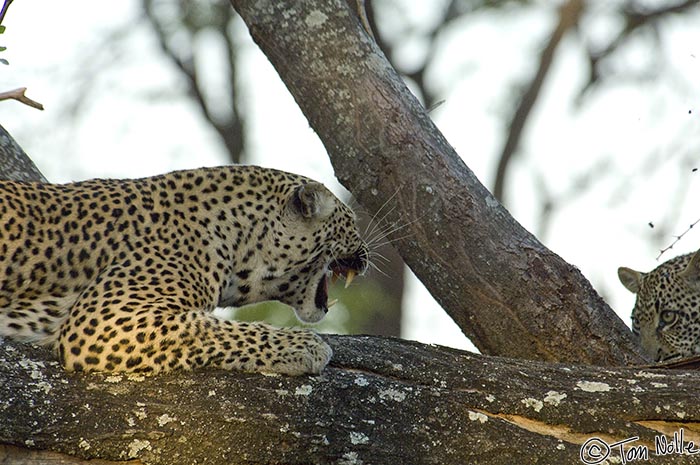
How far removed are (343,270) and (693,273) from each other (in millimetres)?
3749

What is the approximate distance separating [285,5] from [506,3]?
11.3 metres

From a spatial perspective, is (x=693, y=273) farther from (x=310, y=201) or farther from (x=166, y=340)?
(x=166, y=340)

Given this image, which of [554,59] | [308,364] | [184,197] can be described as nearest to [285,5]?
[184,197]

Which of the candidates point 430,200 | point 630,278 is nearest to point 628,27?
point 630,278

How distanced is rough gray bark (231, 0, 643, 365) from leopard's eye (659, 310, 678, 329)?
8.83 ft

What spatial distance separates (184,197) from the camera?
653 centimetres

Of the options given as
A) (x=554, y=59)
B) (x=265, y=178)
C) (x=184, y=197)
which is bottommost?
(x=184, y=197)

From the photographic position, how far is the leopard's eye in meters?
9.38

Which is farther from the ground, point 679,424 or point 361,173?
point 361,173

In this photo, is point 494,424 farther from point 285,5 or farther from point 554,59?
point 554,59

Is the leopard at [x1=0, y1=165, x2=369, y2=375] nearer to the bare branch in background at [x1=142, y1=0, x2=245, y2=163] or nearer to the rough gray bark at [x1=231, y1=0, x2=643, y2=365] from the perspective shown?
the rough gray bark at [x1=231, y1=0, x2=643, y2=365]

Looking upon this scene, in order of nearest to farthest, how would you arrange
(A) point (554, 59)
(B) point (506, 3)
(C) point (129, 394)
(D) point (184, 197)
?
(C) point (129, 394) < (D) point (184, 197) < (A) point (554, 59) < (B) point (506, 3)

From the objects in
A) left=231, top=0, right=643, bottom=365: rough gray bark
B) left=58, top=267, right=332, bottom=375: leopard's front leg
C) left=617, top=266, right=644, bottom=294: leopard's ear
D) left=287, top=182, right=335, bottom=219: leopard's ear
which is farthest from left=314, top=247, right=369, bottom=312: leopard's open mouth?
left=617, top=266, right=644, bottom=294: leopard's ear

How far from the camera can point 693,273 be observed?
9.46 metres
